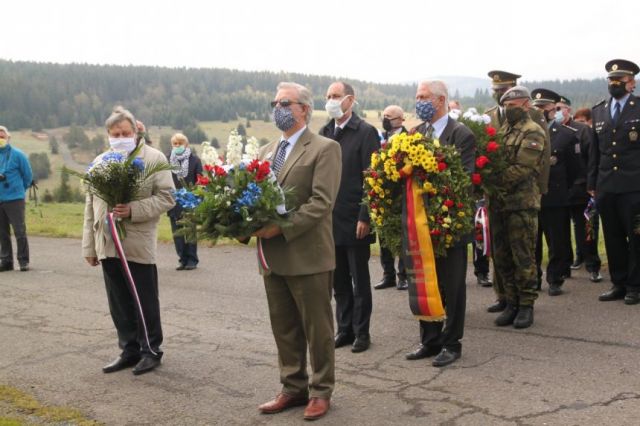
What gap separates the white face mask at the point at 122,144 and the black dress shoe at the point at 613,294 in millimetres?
5573

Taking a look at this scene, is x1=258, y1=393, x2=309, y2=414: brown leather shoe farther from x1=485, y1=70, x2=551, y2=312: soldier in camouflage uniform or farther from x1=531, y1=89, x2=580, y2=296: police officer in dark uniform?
x1=531, y1=89, x2=580, y2=296: police officer in dark uniform

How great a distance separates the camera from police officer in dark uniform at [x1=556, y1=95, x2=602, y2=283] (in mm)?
10102

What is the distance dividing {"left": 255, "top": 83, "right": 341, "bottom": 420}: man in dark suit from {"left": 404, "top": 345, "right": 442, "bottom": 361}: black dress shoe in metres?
1.46

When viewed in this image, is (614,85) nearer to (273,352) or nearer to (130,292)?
(273,352)

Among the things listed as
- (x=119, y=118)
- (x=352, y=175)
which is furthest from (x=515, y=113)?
(x=119, y=118)

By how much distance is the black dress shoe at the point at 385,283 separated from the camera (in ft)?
33.3

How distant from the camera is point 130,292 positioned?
22.5 feet

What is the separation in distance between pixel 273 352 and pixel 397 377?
147 centimetres

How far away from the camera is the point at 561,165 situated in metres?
9.76

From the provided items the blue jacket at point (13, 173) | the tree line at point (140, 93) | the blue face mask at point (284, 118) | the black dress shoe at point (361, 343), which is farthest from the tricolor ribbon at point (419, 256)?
the tree line at point (140, 93)

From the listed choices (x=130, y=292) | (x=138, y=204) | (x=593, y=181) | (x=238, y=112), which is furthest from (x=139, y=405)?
(x=238, y=112)

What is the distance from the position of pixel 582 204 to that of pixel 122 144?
671cm

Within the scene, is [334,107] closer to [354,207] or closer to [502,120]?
[354,207]

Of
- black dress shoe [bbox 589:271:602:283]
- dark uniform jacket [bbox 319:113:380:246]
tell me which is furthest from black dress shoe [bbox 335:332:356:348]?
black dress shoe [bbox 589:271:602:283]
